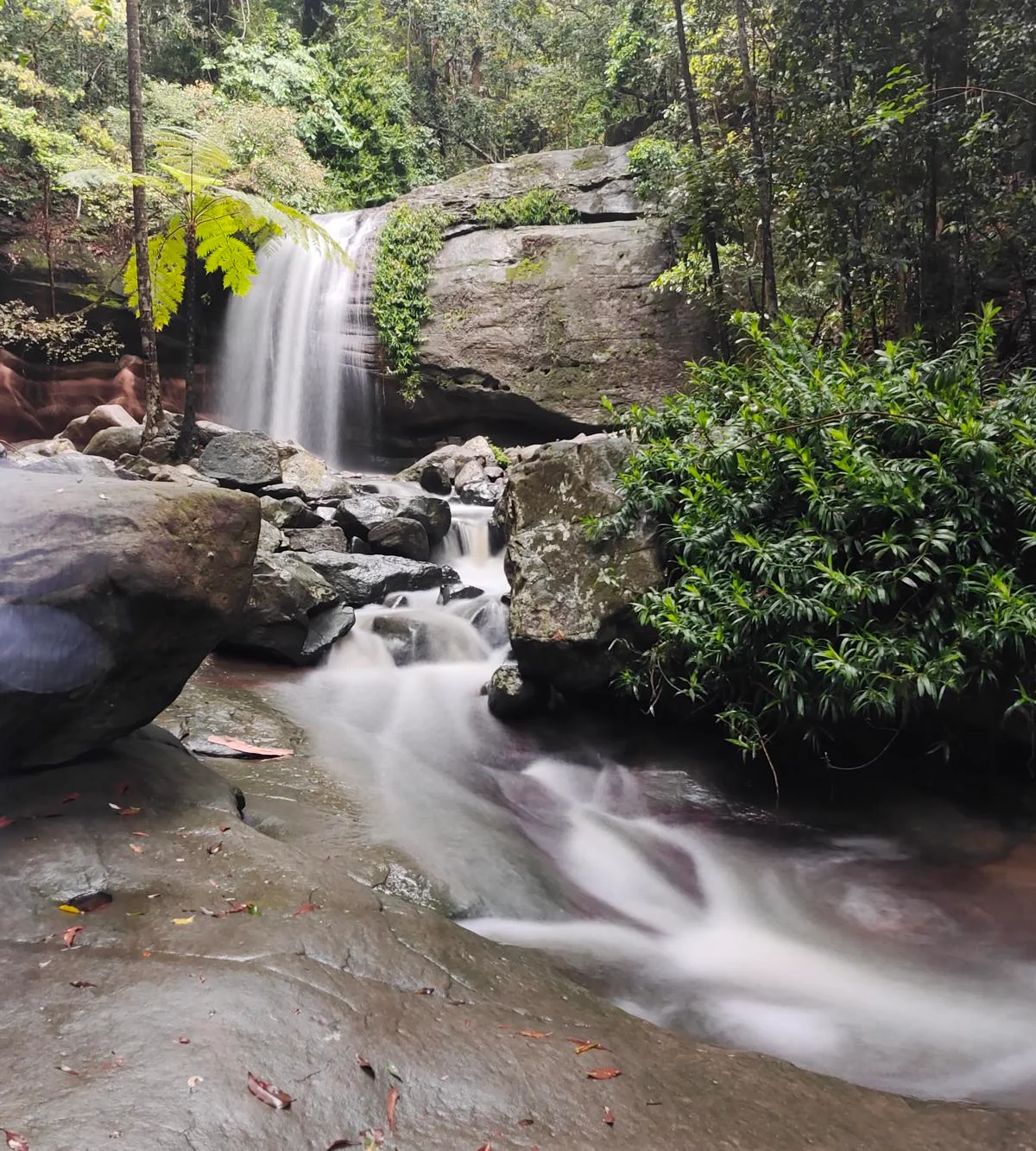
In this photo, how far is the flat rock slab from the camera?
71.6 inches

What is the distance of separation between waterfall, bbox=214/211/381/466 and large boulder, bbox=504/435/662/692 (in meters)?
9.52

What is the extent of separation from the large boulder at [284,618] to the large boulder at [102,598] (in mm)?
3086

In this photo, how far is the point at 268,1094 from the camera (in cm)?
185

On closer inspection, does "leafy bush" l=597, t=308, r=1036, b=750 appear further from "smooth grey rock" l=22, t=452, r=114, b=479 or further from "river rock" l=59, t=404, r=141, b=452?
"river rock" l=59, t=404, r=141, b=452

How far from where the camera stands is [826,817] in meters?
4.89

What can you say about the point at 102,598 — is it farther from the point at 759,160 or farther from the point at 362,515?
the point at 759,160

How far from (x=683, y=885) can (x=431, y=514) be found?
6066mm

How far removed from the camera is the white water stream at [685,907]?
10.2 feet

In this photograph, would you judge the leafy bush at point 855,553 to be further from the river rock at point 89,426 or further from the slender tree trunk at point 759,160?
the river rock at point 89,426

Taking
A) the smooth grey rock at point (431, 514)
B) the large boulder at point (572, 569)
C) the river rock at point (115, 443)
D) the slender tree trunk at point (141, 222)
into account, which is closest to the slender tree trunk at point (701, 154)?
the smooth grey rock at point (431, 514)

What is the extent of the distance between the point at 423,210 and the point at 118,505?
14.8 m

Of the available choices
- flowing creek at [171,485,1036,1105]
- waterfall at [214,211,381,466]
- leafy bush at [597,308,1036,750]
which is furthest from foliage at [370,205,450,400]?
leafy bush at [597,308,1036,750]

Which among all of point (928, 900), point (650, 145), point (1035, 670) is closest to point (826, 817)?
point (928, 900)

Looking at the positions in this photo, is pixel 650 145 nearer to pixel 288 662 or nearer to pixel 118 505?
pixel 288 662
